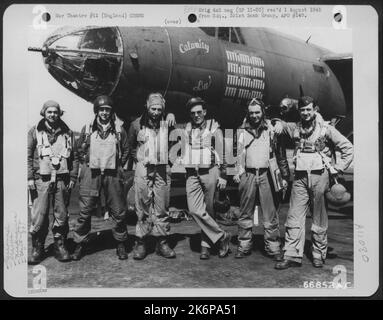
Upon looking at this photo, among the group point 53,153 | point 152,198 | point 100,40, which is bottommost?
point 152,198

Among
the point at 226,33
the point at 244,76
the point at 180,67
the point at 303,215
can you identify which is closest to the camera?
the point at 303,215

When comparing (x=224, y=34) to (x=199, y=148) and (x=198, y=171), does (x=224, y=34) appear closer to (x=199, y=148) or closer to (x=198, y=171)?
(x=199, y=148)

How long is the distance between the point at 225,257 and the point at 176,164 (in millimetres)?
1305

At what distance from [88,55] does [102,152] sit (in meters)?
1.19

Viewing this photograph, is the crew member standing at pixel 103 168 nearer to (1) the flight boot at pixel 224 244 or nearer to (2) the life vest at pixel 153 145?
(2) the life vest at pixel 153 145

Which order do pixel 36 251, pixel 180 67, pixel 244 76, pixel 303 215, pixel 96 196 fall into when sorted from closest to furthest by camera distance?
pixel 96 196
pixel 303 215
pixel 36 251
pixel 180 67
pixel 244 76

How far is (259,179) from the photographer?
16.0ft

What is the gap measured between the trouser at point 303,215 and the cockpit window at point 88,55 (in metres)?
2.60

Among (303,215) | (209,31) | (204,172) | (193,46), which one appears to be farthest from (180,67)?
(303,215)

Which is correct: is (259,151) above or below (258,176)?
above

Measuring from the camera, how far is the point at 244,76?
5805 mm

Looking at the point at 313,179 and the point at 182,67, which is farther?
the point at 182,67

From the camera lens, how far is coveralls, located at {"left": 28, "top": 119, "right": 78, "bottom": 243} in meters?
4.92
